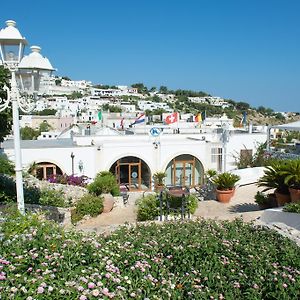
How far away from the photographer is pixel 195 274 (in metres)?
4.02

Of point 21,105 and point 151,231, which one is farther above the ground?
point 21,105

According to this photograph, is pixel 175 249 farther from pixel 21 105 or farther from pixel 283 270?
pixel 21 105

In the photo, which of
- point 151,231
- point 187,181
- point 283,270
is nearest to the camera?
point 283,270

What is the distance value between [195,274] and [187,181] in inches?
656

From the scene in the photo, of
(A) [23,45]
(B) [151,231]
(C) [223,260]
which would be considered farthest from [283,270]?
(A) [23,45]

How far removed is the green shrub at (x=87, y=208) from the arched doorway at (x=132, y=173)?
28.8 ft

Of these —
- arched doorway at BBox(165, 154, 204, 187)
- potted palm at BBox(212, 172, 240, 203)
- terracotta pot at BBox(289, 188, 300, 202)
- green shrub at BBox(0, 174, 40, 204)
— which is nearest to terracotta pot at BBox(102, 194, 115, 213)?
green shrub at BBox(0, 174, 40, 204)

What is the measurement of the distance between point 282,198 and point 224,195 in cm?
234

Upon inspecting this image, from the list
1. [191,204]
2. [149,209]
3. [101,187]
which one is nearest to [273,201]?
[191,204]

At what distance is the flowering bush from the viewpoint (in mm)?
2986

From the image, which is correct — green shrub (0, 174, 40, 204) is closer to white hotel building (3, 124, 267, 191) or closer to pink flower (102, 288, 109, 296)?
white hotel building (3, 124, 267, 191)

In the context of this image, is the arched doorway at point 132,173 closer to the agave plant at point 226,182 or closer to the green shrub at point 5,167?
the green shrub at point 5,167

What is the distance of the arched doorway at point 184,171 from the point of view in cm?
2009

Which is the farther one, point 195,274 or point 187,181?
point 187,181
